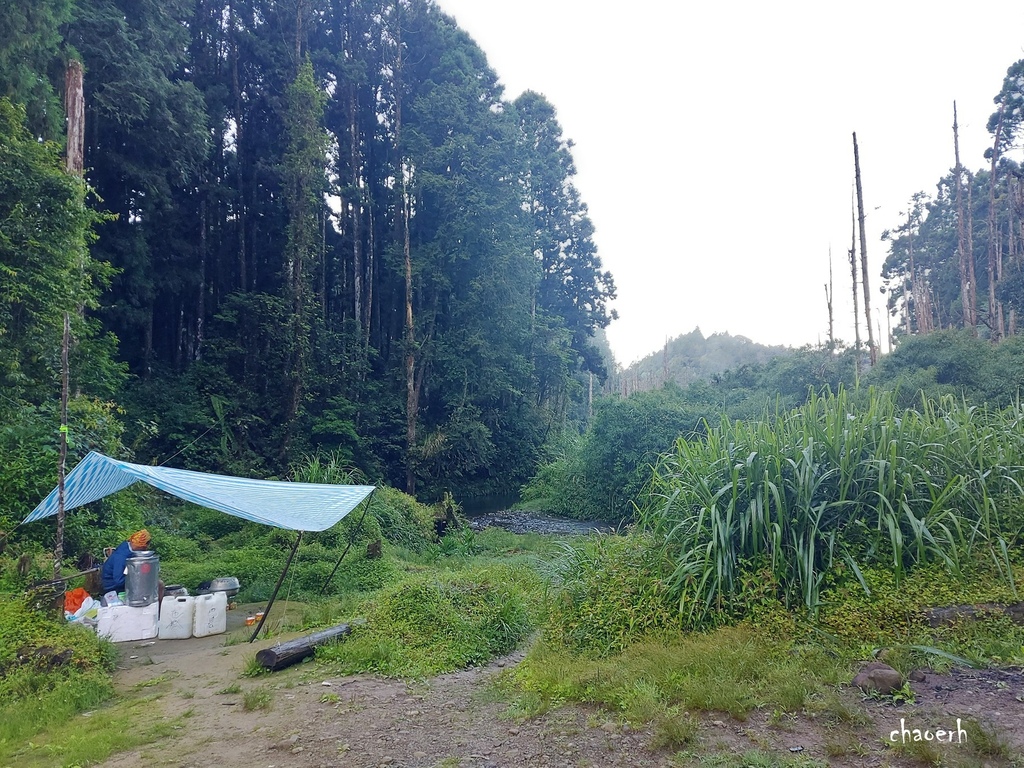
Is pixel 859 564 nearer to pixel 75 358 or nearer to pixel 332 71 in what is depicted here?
pixel 75 358

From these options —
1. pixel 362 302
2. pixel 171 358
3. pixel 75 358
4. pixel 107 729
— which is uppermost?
pixel 362 302

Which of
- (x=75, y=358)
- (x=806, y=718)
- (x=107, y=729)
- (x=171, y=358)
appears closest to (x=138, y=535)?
(x=107, y=729)

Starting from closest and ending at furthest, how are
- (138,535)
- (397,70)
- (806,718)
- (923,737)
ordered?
1. (923,737)
2. (806,718)
3. (138,535)
4. (397,70)

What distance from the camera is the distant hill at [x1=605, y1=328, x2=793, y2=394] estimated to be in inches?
2382

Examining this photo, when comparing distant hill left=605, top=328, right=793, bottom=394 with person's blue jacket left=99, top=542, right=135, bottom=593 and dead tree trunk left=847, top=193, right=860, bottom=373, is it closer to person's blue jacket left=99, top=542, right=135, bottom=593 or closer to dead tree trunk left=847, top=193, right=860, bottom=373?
dead tree trunk left=847, top=193, right=860, bottom=373

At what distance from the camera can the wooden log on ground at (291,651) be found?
5.46 meters

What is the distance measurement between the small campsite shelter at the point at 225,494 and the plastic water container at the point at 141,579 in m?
0.74

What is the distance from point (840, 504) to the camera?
493 cm

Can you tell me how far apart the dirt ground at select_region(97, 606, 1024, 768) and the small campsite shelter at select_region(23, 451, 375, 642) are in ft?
5.82

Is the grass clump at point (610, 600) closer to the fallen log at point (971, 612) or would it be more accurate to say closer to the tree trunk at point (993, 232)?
the fallen log at point (971, 612)

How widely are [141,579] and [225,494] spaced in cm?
117

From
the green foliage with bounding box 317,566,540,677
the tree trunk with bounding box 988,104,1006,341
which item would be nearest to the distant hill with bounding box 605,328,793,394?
the tree trunk with bounding box 988,104,1006,341

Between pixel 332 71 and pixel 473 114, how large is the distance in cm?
584

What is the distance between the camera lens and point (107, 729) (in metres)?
4.15
